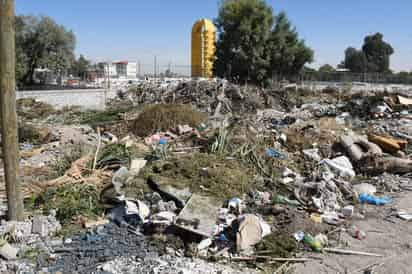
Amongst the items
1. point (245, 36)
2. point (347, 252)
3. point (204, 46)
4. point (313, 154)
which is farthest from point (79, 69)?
point (347, 252)

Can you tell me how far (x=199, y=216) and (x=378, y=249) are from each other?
192 cm

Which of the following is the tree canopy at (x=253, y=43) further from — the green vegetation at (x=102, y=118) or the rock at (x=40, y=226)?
the rock at (x=40, y=226)

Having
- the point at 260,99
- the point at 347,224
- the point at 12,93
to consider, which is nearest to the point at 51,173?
the point at 12,93

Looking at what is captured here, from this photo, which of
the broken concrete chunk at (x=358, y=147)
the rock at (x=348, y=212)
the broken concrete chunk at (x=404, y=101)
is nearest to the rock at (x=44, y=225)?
the rock at (x=348, y=212)

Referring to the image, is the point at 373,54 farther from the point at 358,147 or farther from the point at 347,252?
the point at 347,252

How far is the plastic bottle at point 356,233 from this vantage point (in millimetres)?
4157

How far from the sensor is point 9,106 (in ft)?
12.1

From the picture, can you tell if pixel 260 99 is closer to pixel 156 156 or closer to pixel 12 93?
pixel 156 156

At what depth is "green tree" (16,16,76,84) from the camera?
25219mm

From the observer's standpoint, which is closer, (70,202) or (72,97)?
(70,202)

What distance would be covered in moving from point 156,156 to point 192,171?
3.49ft

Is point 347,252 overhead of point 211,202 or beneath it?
beneath

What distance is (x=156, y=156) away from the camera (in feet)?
19.2

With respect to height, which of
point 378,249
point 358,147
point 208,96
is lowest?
point 378,249
